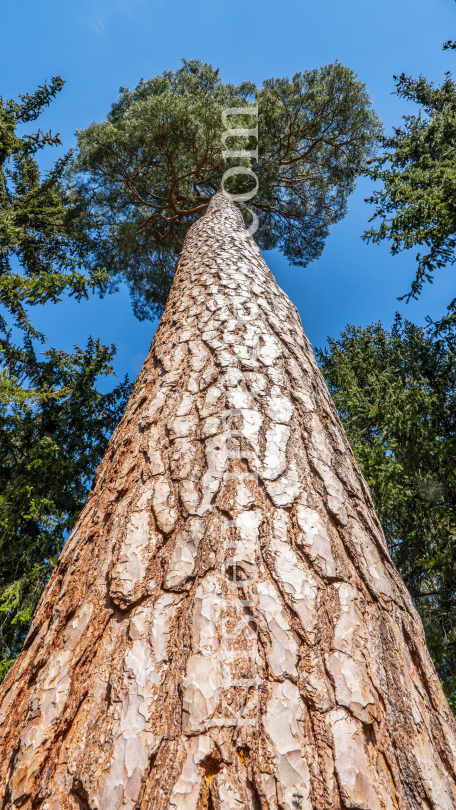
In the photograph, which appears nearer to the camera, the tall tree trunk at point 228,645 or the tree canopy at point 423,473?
the tall tree trunk at point 228,645

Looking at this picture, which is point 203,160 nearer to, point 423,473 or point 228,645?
point 423,473

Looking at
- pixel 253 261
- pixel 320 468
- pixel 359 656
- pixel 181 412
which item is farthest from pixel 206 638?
pixel 253 261

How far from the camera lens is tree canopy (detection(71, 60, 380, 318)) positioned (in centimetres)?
657

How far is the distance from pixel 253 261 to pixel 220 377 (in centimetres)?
183

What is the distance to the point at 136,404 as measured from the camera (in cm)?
173

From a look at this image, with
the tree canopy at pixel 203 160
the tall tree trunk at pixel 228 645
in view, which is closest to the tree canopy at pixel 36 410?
the tree canopy at pixel 203 160

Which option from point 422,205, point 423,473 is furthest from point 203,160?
point 423,473

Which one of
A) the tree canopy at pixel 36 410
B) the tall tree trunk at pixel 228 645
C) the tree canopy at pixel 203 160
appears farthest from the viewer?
the tree canopy at pixel 203 160

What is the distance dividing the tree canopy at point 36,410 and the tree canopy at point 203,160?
93 cm

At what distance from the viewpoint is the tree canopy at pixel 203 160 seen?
21.6 ft

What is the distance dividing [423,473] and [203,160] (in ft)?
21.9

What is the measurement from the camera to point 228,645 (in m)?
0.80

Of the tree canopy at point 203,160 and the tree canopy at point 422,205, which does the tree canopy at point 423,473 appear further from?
the tree canopy at point 203,160

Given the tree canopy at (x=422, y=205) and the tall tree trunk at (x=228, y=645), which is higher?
the tree canopy at (x=422, y=205)
